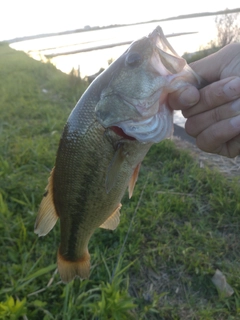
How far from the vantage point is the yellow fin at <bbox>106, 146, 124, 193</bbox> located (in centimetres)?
143

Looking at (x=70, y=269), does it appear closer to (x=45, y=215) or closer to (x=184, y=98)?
(x=45, y=215)

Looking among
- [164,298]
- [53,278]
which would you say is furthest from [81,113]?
[164,298]

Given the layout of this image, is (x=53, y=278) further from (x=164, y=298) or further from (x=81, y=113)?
(x=81, y=113)

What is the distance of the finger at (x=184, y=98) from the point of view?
1407mm

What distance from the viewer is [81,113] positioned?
1.50 metres

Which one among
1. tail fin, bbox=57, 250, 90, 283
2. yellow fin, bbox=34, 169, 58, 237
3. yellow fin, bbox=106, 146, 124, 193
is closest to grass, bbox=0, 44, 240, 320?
tail fin, bbox=57, 250, 90, 283

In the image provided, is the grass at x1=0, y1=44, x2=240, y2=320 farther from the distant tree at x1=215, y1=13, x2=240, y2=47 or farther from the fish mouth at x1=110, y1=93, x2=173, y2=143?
the distant tree at x1=215, y1=13, x2=240, y2=47

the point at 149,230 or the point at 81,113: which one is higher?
the point at 81,113

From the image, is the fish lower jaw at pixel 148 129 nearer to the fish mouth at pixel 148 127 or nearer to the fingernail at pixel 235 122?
the fish mouth at pixel 148 127

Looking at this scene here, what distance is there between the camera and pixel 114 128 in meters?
1.44

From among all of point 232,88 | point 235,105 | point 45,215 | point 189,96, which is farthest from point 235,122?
point 45,215

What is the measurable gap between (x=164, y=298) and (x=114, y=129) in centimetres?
146

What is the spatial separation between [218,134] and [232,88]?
0.89 feet

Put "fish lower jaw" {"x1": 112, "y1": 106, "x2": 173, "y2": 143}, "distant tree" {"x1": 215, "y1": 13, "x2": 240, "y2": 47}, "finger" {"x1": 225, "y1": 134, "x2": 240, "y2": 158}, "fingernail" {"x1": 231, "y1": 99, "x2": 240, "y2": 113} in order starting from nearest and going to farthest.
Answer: "fish lower jaw" {"x1": 112, "y1": 106, "x2": 173, "y2": 143}, "fingernail" {"x1": 231, "y1": 99, "x2": 240, "y2": 113}, "finger" {"x1": 225, "y1": 134, "x2": 240, "y2": 158}, "distant tree" {"x1": 215, "y1": 13, "x2": 240, "y2": 47}
